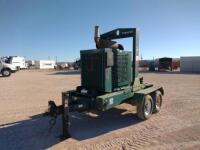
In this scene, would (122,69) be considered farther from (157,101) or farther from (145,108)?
(157,101)

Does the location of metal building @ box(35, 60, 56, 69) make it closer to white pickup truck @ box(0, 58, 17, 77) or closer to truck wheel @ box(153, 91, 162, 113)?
white pickup truck @ box(0, 58, 17, 77)

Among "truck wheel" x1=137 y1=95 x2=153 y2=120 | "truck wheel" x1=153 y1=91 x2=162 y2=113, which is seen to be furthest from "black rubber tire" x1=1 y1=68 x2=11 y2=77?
"truck wheel" x1=137 y1=95 x2=153 y2=120

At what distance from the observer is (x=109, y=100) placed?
22.3ft

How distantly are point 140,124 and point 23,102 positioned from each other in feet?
19.6

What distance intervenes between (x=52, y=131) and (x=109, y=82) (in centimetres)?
217

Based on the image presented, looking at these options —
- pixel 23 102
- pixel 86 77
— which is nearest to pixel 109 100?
pixel 86 77

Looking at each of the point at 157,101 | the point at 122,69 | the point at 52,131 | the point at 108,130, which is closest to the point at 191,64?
the point at 157,101

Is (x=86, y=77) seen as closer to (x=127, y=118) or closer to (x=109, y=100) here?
(x=109, y=100)

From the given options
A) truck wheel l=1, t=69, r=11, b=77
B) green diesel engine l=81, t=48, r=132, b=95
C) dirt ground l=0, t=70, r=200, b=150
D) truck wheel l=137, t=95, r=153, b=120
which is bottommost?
dirt ground l=0, t=70, r=200, b=150

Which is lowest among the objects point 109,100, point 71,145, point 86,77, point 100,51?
point 71,145

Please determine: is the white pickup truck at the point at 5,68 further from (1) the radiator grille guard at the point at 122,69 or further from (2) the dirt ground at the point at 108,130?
(1) the radiator grille guard at the point at 122,69

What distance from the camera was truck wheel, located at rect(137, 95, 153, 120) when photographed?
309 inches

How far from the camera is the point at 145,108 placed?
8.20m

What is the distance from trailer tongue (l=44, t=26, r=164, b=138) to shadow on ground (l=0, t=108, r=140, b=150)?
51cm
